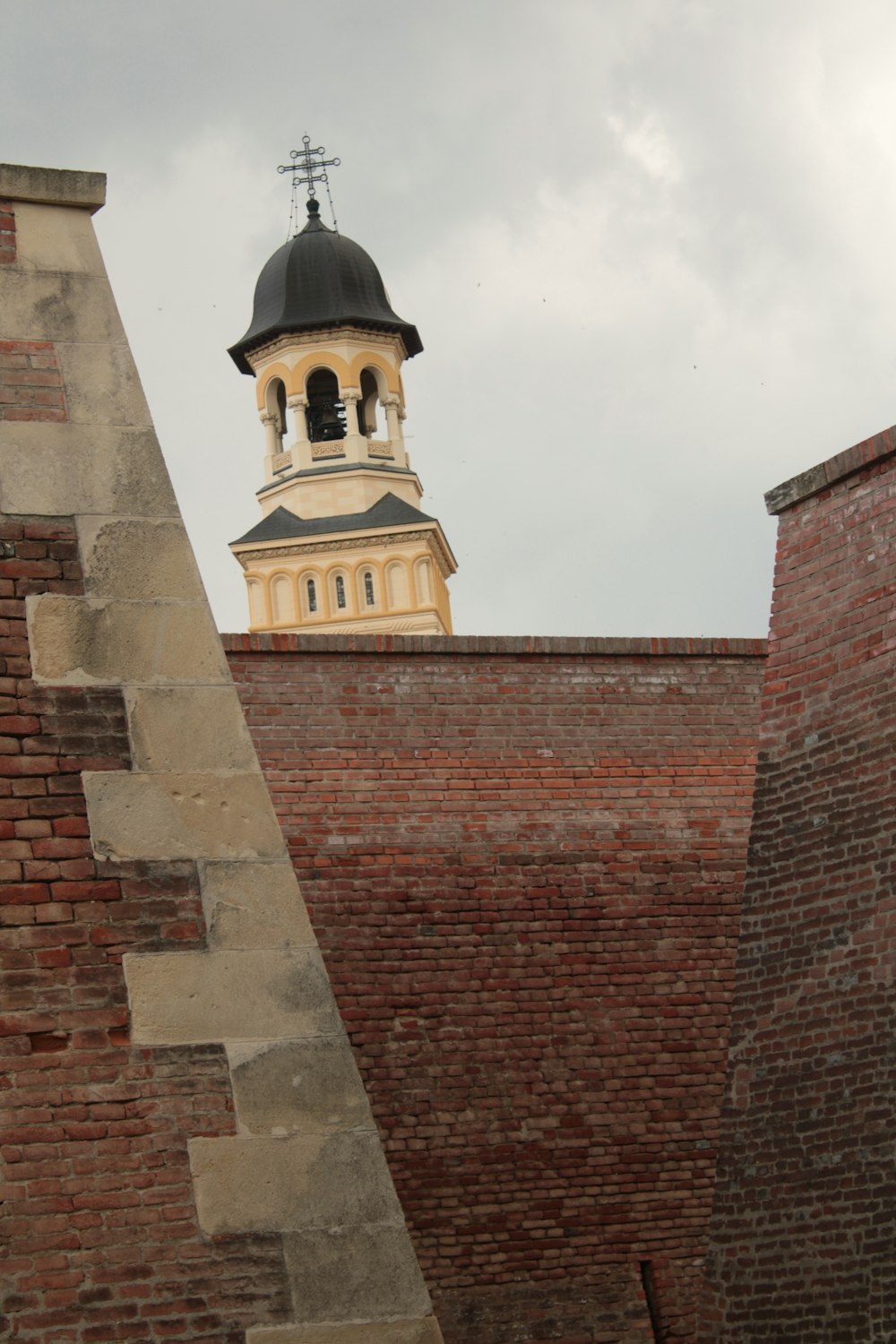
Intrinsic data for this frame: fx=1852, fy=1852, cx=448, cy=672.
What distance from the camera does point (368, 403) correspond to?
58.9m

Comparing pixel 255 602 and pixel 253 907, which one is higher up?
pixel 255 602

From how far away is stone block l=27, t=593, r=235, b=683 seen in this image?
229 inches

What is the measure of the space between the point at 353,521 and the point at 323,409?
393cm

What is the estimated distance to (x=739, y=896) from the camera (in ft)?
37.4

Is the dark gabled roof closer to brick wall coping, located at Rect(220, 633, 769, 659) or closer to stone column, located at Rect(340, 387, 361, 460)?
stone column, located at Rect(340, 387, 361, 460)

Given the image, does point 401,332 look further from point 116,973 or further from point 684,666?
point 116,973

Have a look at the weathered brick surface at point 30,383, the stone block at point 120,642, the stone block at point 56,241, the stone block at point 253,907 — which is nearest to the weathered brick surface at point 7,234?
the stone block at point 56,241

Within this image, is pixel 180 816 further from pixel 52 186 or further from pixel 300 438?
pixel 300 438

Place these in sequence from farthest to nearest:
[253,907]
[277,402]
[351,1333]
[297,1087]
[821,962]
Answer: [277,402] → [821,962] → [253,907] → [297,1087] → [351,1333]

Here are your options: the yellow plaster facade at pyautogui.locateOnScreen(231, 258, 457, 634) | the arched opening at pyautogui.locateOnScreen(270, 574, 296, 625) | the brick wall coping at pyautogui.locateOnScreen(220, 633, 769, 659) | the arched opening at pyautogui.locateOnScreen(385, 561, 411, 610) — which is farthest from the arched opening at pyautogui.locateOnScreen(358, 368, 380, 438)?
the brick wall coping at pyautogui.locateOnScreen(220, 633, 769, 659)

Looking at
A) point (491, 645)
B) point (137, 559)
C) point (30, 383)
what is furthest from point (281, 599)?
point (137, 559)

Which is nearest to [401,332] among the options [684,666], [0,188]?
[684,666]

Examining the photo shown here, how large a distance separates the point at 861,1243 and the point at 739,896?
9.18ft

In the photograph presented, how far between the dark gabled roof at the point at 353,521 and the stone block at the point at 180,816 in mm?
51742
